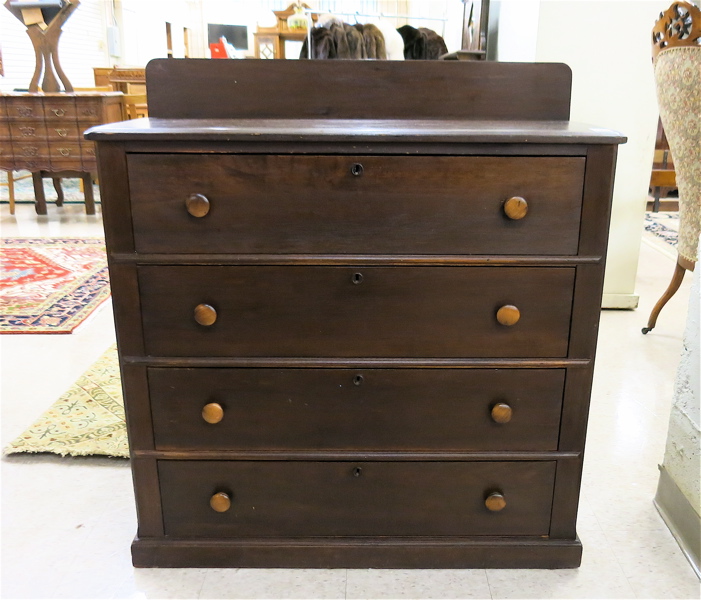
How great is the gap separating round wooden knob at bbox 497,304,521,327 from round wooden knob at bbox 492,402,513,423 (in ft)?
0.58

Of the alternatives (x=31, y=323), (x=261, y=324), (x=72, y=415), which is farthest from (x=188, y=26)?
(x=261, y=324)

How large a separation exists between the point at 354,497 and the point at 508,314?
20.5 inches

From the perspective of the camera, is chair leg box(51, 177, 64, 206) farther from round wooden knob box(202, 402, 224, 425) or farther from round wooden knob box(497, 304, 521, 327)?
round wooden knob box(497, 304, 521, 327)

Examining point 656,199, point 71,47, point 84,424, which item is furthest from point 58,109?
point 656,199

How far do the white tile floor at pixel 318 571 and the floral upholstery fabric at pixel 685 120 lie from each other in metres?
0.60

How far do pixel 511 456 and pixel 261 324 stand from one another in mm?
593

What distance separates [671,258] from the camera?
150 inches

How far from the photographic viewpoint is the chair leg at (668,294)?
2.64m

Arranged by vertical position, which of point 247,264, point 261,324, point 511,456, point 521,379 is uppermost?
point 247,264

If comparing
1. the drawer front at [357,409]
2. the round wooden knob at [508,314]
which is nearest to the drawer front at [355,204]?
the round wooden knob at [508,314]

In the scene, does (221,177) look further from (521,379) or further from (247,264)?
(521,379)

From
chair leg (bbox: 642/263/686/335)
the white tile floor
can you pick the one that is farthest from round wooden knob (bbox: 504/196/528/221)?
chair leg (bbox: 642/263/686/335)

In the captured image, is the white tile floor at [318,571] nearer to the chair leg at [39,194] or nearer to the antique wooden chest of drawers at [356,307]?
the antique wooden chest of drawers at [356,307]

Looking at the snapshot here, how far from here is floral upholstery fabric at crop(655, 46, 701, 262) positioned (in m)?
2.05
